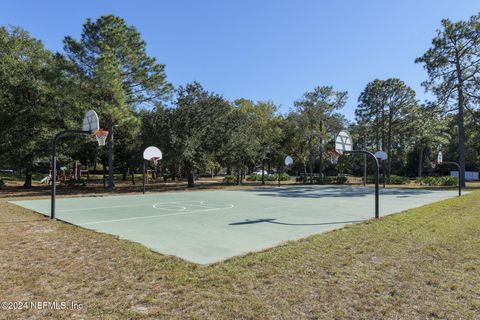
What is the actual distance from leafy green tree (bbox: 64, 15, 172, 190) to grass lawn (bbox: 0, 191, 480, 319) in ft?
42.4

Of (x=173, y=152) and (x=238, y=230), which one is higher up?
(x=173, y=152)

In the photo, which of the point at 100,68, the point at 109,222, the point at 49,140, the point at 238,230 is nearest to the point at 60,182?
the point at 49,140

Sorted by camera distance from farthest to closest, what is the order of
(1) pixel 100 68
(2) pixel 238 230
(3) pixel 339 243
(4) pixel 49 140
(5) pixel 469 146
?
(5) pixel 469 146, (4) pixel 49 140, (1) pixel 100 68, (2) pixel 238 230, (3) pixel 339 243

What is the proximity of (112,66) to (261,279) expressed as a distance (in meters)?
16.1

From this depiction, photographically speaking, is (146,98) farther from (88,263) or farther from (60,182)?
(88,263)

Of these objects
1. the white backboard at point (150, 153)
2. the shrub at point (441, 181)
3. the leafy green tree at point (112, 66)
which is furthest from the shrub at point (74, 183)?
the shrub at point (441, 181)

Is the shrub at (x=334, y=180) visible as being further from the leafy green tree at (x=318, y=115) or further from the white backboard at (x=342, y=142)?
the white backboard at (x=342, y=142)

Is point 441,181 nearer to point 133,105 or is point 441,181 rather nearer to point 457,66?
point 457,66

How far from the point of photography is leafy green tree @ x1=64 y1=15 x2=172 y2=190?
17.3 meters

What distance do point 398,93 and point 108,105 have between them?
89.6ft

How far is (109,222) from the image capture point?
7625mm

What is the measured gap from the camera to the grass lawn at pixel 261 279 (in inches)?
116

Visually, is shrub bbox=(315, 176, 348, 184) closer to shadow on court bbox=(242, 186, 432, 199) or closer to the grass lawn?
shadow on court bbox=(242, 186, 432, 199)

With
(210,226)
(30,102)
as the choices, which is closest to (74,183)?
(30,102)
